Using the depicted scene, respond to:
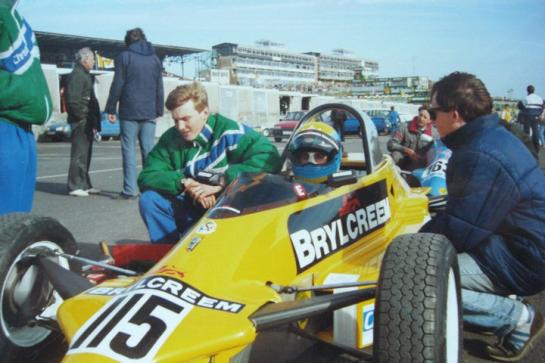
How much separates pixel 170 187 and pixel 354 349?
1770 millimetres

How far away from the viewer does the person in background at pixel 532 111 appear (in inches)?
544

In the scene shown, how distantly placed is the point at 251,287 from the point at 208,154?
1.72 m

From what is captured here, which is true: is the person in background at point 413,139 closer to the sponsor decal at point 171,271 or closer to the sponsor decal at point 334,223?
the sponsor decal at point 334,223

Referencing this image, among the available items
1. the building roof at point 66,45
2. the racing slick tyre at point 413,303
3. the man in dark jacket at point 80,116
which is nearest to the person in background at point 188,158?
the racing slick tyre at point 413,303

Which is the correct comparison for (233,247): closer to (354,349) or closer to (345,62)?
(354,349)

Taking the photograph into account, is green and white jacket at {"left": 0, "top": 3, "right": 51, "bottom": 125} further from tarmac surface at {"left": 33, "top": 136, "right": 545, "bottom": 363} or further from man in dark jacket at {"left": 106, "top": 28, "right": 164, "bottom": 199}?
man in dark jacket at {"left": 106, "top": 28, "right": 164, "bottom": 199}

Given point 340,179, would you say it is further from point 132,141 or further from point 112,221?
point 132,141

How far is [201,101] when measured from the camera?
3.68 meters

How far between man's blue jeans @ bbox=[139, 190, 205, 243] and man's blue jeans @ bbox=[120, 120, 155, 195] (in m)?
3.38

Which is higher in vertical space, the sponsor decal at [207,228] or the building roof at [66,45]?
the building roof at [66,45]

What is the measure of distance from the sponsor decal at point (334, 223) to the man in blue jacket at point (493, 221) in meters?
0.36

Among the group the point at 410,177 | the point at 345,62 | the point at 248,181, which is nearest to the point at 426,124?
the point at 410,177

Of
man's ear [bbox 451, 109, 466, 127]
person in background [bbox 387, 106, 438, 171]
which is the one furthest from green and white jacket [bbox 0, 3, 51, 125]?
person in background [bbox 387, 106, 438, 171]

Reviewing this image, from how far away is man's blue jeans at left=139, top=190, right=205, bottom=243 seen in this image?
3.69 m
